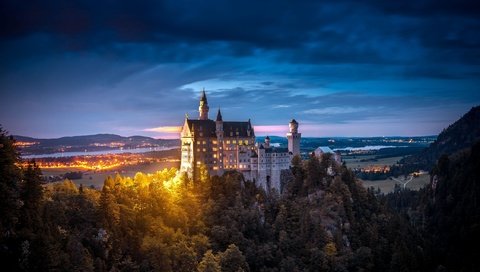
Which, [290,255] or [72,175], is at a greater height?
[72,175]

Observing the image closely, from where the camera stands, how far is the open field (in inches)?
4700

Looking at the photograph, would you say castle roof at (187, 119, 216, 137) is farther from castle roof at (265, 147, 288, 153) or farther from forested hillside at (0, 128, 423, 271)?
castle roof at (265, 147, 288, 153)

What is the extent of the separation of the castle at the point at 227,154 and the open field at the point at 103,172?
17.5 meters

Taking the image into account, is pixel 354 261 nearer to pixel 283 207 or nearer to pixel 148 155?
pixel 283 207

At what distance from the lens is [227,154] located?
114m

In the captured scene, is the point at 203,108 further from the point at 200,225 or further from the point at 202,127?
the point at 200,225

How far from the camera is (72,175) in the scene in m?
123

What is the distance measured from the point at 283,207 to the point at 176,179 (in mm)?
25318

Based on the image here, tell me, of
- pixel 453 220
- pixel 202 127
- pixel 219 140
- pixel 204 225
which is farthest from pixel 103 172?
pixel 453 220

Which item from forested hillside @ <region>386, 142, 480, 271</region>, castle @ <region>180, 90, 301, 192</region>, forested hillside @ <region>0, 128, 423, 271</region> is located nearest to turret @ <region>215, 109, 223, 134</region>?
castle @ <region>180, 90, 301, 192</region>

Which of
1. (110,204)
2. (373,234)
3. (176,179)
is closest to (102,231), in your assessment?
(110,204)

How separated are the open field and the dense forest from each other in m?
16.1

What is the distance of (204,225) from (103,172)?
1739 inches

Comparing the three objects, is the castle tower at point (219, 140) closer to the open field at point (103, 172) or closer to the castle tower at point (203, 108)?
the castle tower at point (203, 108)
